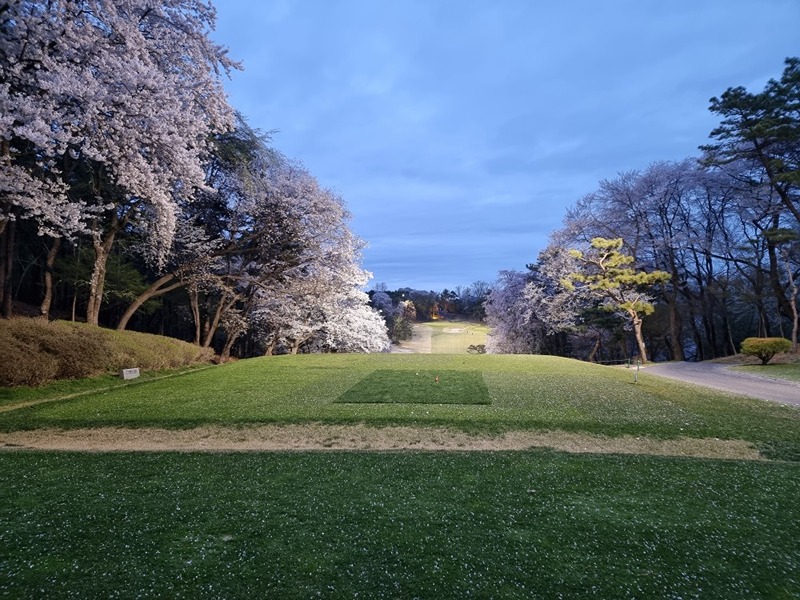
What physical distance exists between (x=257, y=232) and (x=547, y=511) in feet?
51.5

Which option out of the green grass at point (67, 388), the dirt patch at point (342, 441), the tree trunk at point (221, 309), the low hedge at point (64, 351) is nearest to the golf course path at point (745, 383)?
the dirt patch at point (342, 441)

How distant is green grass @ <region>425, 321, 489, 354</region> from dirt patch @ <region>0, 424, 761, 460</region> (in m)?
32.9

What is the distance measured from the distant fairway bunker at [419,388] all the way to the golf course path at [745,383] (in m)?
5.97

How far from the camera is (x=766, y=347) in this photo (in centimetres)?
1572

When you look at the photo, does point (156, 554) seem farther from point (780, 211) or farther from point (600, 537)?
point (780, 211)

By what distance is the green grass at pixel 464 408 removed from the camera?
658cm

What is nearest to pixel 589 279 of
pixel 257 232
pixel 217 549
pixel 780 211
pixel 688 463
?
pixel 780 211

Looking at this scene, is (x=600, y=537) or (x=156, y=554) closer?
(x=156, y=554)

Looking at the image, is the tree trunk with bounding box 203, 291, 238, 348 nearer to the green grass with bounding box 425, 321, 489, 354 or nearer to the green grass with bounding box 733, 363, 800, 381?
the green grass with bounding box 733, 363, 800, 381

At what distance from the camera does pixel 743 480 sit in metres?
4.20

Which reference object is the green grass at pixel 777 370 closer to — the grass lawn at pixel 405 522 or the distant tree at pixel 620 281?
the distant tree at pixel 620 281

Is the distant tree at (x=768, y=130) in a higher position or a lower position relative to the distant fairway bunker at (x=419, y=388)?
higher

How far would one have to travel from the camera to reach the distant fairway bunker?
8.55m

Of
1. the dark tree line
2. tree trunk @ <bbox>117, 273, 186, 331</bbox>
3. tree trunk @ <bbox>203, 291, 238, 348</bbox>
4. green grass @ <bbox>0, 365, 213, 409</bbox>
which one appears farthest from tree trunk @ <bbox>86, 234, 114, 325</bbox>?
the dark tree line
